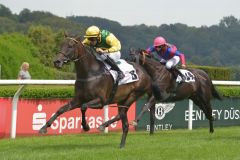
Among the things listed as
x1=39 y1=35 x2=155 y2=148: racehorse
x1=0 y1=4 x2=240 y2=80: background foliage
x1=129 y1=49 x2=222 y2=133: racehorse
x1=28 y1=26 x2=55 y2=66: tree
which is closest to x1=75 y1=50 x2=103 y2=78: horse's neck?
x1=39 y1=35 x2=155 y2=148: racehorse

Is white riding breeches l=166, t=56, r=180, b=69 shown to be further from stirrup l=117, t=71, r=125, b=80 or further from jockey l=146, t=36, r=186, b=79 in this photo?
stirrup l=117, t=71, r=125, b=80

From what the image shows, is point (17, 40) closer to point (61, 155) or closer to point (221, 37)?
point (61, 155)

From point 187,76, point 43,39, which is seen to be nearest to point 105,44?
point 187,76

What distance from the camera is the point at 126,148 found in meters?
8.24

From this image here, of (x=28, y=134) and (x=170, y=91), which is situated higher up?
(x=170, y=91)

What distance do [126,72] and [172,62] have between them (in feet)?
7.09

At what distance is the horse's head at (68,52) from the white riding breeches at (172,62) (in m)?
2.75

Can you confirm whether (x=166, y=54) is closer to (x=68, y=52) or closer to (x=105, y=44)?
(x=105, y=44)

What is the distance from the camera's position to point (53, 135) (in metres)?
10.6

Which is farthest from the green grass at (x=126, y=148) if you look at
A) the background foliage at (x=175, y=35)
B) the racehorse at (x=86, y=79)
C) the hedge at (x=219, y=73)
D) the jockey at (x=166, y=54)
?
the background foliage at (x=175, y=35)

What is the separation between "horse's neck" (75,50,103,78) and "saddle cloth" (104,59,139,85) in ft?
0.88

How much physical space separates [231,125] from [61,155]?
7.81 metres

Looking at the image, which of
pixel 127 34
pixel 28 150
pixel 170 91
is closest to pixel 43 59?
pixel 170 91

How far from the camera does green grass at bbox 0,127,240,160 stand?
24.0ft
